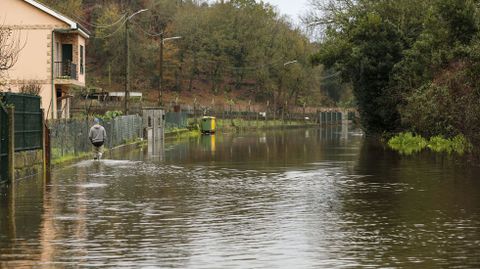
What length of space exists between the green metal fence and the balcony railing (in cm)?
2694

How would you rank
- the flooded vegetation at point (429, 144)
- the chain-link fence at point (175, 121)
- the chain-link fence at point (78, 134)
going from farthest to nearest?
the chain-link fence at point (175, 121) → the flooded vegetation at point (429, 144) → the chain-link fence at point (78, 134)

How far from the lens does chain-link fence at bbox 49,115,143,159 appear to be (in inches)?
1265

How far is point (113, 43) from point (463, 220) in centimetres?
9622

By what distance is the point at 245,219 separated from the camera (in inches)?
620

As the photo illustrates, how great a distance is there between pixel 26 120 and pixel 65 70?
A: 29951mm

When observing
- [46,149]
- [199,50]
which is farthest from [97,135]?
[199,50]

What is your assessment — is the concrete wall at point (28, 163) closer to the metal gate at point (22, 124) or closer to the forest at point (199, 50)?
the metal gate at point (22, 124)

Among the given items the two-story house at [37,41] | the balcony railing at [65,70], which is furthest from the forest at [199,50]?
the two-story house at [37,41]

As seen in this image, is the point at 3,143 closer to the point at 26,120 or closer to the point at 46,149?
the point at 26,120

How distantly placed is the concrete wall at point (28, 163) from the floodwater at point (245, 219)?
1.46 feet

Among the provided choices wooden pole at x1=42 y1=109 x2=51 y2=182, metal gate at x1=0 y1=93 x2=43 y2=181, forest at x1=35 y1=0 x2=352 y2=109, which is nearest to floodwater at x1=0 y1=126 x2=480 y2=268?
wooden pole at x1=42 y1=109 x2=51 y2=182

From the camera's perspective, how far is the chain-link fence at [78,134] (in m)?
32.1

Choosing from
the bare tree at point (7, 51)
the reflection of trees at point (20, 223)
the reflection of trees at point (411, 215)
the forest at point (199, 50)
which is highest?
the forest at point (199, 50)

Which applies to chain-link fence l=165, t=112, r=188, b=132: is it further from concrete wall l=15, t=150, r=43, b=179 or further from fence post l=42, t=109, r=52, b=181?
concrete wall l=15, t=150, r=43, b=179
